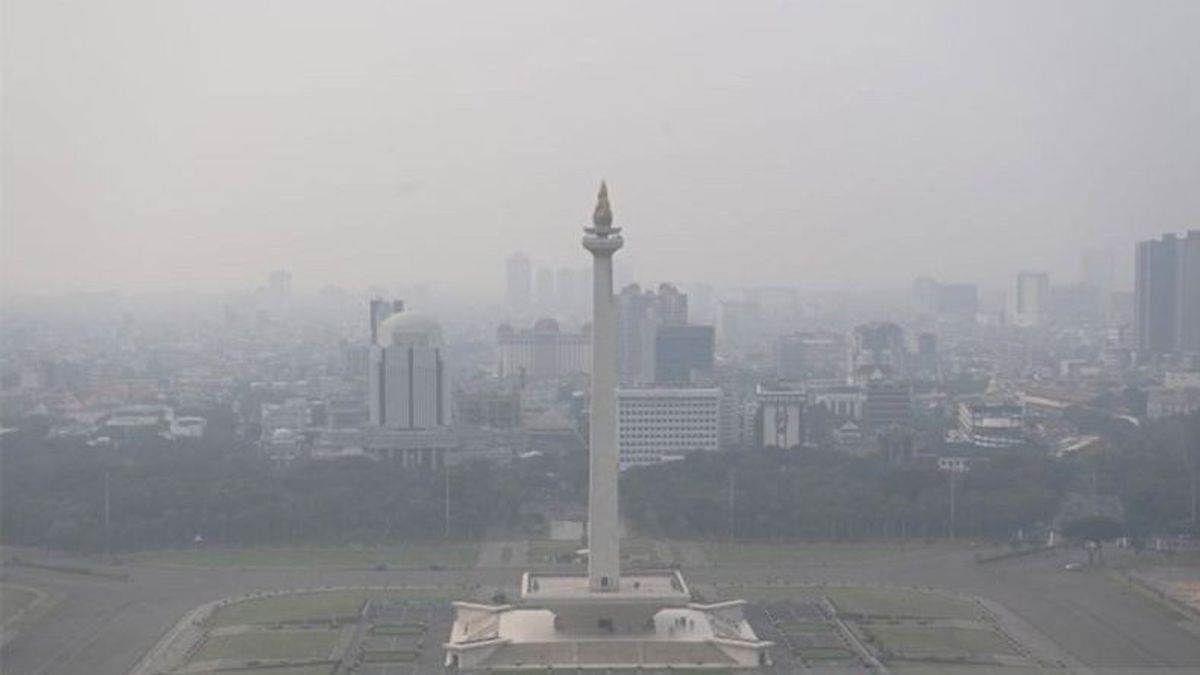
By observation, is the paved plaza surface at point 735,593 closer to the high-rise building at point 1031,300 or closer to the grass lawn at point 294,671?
the grass lawn at point 294,671

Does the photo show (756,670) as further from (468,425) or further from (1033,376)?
(1033,376)

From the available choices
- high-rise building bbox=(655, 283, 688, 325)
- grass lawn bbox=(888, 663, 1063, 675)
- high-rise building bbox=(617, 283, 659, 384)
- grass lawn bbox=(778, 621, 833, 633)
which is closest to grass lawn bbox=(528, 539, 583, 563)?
grass lawn bbox=(778, 621, 833, 633)

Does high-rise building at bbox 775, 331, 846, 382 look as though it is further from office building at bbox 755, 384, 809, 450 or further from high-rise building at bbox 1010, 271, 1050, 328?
office building at bbox 755, 384, 809, 450

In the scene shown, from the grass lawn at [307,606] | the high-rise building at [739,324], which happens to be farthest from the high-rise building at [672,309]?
the grass lawn at [307,606]

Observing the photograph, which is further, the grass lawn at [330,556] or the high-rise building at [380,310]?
the high-rise building at [380,310]

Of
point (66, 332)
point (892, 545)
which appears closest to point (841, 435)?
point (892, 545)

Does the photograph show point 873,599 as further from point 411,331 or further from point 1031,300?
point 1031,300
